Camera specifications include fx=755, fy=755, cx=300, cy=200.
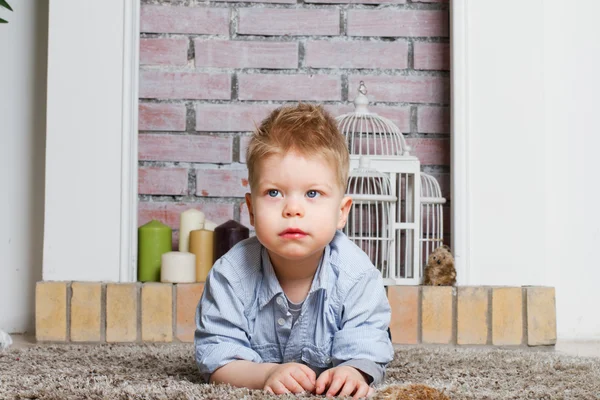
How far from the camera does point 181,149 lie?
7.11ft

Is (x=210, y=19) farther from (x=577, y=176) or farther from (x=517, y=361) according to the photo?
(x=517, y=361)

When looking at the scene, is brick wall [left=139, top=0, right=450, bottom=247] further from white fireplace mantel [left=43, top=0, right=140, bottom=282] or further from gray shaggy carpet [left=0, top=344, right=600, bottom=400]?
gray shaggy carpet [left=0, top=344, right=600, bottom=400]

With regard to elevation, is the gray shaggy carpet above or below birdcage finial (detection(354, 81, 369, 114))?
below

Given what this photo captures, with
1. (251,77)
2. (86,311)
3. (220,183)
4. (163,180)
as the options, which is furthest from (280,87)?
(86,311)

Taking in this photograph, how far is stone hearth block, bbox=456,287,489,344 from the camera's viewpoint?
1902 millimetres

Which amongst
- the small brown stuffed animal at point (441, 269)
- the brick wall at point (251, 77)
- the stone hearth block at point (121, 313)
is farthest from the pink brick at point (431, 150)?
the stone hearth block at point (121, 313)

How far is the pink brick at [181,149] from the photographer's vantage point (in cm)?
216

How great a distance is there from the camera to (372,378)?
1145mm

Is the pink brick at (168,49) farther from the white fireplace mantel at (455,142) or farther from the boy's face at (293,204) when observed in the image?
the boy's face at (293,204)

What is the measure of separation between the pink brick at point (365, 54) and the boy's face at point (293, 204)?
110cm

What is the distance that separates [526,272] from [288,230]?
1.05 metres

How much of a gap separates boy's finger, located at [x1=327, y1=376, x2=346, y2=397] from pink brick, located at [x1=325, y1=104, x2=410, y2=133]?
4.06 ft

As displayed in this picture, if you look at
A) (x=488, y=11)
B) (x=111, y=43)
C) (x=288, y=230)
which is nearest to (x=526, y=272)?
(x=488, y=11)

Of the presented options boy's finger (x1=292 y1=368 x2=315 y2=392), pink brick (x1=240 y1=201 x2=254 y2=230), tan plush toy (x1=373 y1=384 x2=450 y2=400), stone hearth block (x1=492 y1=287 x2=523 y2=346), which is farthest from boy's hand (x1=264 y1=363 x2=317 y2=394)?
pink brick (x1=240 y1=201 x2=254 y2=230)
